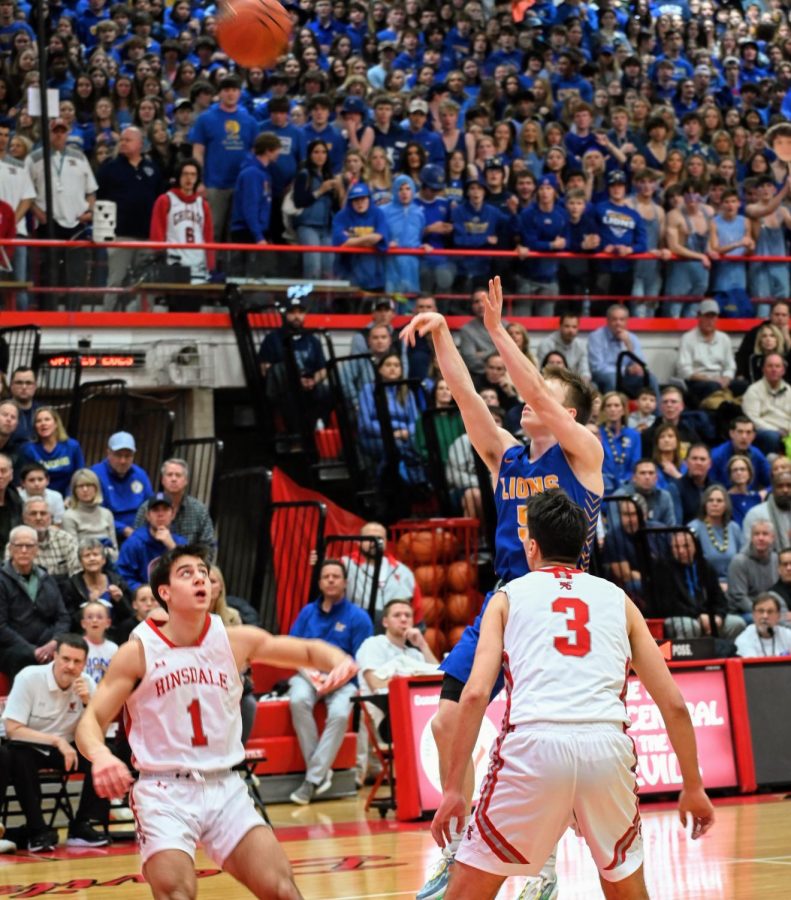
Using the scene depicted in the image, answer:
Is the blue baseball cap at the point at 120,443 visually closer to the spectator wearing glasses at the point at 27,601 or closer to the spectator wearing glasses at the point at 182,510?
the spectator wearing glasses at the point at 182,510

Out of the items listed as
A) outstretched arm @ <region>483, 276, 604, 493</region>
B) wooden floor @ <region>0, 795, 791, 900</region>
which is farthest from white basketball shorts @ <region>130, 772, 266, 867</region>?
wooden floor @ <region>0, 795, 791, 900</region>

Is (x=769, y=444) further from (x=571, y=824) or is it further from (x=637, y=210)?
(x=571, y=824)

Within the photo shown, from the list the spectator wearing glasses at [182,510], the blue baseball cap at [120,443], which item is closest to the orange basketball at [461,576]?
the spectator wearing glasses at [182,510]

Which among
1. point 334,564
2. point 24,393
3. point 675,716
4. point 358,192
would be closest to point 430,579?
point 334,564

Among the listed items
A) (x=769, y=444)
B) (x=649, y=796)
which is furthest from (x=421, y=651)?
(x=769, y=444)

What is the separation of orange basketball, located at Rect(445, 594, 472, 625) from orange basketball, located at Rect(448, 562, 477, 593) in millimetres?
100

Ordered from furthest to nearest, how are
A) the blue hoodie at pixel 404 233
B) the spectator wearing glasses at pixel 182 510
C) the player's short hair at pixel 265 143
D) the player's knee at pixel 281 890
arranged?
1. the blue hoodie at pixel 404 233
2. the player's short hair at pixel 265 143
3. the spectator wearing glasses at pixel 182 510
4. the player's knee at pixel 281 890

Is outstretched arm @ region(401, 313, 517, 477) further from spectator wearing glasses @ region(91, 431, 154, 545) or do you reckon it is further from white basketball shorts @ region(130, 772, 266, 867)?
spectator wearing glasses @ region(91, 431, 154, 545)

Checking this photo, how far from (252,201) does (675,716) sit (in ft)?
38.5

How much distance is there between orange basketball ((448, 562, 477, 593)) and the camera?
14.6 meters

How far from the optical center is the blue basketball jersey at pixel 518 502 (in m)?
6.35

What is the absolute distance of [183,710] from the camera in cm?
604

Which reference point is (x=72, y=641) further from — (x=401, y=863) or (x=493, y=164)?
(x=493, y=164)

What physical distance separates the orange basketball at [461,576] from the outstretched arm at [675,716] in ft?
30.4
